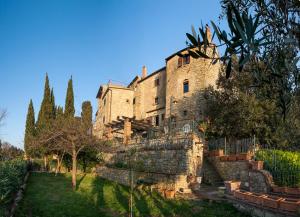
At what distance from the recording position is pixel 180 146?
16.8 m

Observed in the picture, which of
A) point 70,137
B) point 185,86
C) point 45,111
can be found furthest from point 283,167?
point 45,111

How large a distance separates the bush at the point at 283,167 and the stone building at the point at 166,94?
42.8 feet

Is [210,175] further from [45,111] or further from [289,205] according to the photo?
[45,111]

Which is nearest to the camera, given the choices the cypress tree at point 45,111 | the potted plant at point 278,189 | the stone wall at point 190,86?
the potted plant at point 278,189

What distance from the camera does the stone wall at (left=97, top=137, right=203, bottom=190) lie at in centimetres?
1472

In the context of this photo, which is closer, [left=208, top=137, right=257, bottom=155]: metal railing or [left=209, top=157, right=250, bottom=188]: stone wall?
[left=209, top=157, right=250, bottom=188]: stone wall

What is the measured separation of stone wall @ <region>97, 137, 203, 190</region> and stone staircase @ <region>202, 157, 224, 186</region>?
22.2 inches

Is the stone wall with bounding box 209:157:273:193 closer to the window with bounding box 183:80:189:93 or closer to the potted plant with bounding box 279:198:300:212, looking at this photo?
the potted plant with bounding box 279:198:300:212

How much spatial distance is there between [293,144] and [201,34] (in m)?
14.4

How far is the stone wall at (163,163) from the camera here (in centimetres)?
1472

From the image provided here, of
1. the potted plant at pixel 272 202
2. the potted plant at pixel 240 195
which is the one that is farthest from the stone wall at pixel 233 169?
the potted plant at pixel 272 202

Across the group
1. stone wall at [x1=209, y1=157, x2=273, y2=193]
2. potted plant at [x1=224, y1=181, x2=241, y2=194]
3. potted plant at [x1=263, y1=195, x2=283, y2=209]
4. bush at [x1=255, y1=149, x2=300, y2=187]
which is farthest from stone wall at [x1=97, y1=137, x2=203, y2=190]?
potted plant at [x1=263, y1=195, x2=283, y2=209]

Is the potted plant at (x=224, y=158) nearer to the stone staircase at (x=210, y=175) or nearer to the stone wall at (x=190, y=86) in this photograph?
the stone staircase at (x=210, y=175)

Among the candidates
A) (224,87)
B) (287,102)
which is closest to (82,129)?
(224,87)
